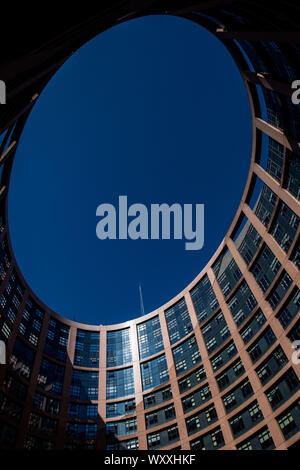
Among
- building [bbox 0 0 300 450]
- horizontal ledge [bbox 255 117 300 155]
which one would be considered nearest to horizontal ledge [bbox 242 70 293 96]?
building [bbox 0 0 300 450]

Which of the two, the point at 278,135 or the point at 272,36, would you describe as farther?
the point at 278,135

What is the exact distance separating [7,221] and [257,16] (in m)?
41.8

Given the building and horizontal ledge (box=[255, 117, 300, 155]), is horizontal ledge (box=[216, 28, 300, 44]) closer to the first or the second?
the building

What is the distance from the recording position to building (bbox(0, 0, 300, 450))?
34.2 m

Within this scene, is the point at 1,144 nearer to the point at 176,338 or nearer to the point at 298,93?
the point at 298,93

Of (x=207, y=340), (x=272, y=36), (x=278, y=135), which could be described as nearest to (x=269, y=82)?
(x=278, y=135)

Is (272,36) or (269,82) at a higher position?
(269,82)

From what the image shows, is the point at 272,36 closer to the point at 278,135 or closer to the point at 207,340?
the point at 278,135

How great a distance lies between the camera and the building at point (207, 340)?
34250 mm

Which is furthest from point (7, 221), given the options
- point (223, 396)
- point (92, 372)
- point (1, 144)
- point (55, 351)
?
point (223, 396)

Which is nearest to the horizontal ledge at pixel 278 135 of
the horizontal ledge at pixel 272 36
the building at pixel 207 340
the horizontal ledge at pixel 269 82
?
the building at pixel 207 340

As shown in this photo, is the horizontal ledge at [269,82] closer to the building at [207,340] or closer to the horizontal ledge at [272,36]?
the building at [207,340]

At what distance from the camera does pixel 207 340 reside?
48.2m

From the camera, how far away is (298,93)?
3069 cm
